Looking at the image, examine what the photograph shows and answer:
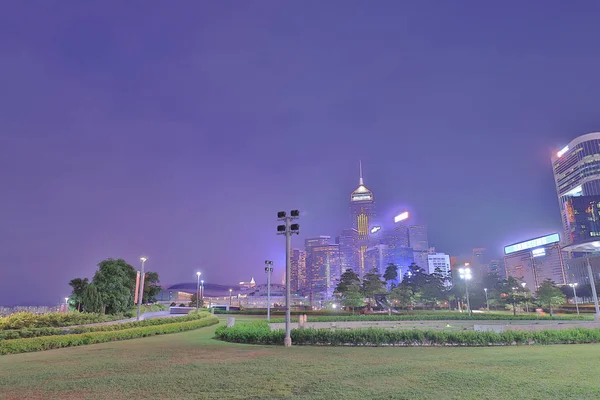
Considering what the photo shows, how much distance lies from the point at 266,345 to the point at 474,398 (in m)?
11.7

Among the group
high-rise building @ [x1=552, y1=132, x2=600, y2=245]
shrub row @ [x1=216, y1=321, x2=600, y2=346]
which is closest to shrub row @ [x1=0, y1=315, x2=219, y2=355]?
shrub row @ [x1=216, y1=321, x2=600, y2=346]

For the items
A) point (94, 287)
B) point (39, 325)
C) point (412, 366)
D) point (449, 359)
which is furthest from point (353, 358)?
point (94, 287)

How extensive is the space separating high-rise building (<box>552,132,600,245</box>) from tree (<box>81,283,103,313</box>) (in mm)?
164485

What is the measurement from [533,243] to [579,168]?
3981 cm

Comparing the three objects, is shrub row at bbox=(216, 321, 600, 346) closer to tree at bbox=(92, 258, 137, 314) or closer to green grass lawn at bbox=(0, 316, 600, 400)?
green grass lawn at bbox=(0, 316, 600, 400)

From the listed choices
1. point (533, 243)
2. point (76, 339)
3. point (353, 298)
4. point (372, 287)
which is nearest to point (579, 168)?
point (533, 243)

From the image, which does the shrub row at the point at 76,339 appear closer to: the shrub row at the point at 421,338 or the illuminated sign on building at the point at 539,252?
the shrub row at the point at 421,338

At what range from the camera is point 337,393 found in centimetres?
888

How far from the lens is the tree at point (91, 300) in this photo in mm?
34094

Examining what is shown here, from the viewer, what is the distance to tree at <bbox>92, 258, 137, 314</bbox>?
36.0 m

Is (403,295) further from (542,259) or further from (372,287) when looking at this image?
(542,259)

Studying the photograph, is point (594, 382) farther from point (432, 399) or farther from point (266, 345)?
point (266, 345)

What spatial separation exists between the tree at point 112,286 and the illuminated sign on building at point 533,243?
6258 inches

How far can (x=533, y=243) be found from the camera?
156 metres
